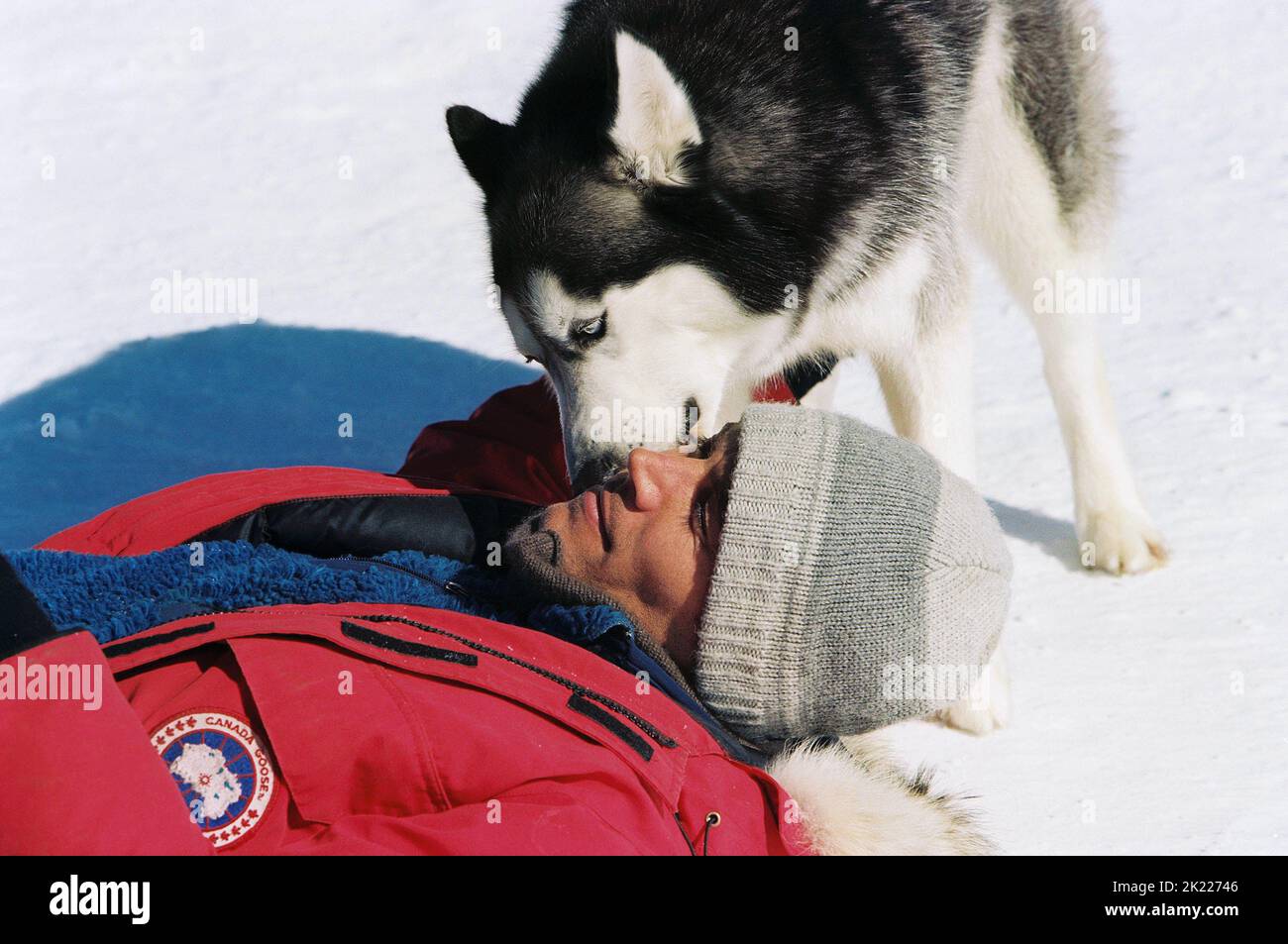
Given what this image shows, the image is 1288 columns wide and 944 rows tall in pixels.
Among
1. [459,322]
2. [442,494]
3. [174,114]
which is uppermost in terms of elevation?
[174,114]

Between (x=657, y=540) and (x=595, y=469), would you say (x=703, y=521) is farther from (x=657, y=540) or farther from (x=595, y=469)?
(x=595, y=469)

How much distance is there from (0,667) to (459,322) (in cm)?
307

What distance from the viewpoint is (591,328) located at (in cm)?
221

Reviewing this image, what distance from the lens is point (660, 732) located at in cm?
139

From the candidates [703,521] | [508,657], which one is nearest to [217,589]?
[508,657]

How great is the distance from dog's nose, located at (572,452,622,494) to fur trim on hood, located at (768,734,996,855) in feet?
2.50

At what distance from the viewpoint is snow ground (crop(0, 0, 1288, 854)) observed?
2297 millimetres

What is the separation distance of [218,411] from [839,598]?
255 centimetres

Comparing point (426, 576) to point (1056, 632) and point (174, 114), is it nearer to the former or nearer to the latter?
point (1056, 632)

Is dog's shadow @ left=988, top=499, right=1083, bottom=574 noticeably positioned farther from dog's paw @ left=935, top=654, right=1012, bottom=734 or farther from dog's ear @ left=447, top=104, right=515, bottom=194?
dog's ear @ left=447, top=104, right=515, bottom=194

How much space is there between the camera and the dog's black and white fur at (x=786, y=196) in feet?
7.24

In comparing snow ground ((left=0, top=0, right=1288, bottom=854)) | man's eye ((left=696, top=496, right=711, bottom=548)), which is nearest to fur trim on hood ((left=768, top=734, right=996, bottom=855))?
man's eye ((left=696, top=496, right=711, bottom=548))

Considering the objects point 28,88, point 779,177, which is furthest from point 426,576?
point 28,88

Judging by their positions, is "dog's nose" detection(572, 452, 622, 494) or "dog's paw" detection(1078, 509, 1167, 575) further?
"dog's paw" detection(1078, 509, 1167, 575)
